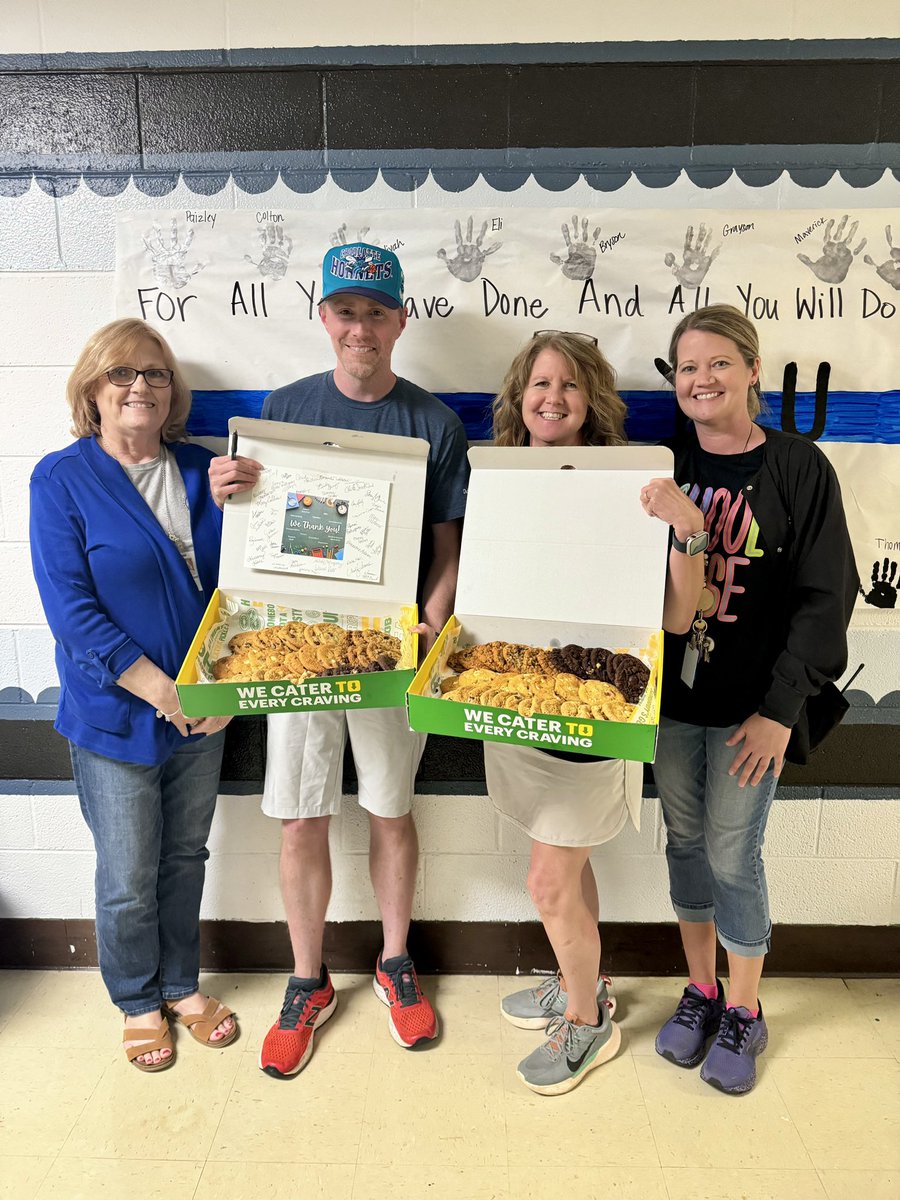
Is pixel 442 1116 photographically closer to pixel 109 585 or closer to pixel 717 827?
pixel 717 827

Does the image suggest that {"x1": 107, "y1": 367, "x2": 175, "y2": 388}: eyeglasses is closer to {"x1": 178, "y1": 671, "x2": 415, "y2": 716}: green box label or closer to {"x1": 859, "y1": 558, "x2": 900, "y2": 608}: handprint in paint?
{"x1": 178, "y1": 671, "x2": 415, "y2": 716}: green box label

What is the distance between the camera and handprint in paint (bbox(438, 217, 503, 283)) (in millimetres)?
1853

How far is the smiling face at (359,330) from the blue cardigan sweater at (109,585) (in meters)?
0.46

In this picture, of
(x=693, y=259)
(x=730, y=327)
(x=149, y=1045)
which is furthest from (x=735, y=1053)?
(x=693, y=259)

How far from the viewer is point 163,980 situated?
1.97 meters

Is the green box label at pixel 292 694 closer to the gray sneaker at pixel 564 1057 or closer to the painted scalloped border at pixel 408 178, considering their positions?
the gray sneaker at pixel 564 1057

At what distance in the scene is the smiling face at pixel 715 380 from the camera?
1.55m

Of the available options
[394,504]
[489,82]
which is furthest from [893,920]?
[489,82]

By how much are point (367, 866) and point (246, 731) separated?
1.64ft

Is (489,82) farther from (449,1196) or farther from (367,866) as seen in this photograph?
(449,1196)

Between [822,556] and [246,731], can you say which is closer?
[822,556]

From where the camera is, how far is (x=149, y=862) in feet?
5.96

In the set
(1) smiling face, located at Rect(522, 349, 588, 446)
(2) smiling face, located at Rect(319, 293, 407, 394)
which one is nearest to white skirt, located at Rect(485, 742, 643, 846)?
(1) smiling face, located at Rect(522, 349, 588, 446)

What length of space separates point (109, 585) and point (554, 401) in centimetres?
102
